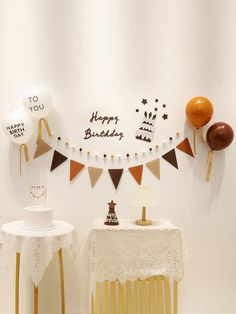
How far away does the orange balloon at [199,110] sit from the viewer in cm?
281

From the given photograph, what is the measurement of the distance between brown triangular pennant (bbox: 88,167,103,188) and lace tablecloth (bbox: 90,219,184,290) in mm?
461

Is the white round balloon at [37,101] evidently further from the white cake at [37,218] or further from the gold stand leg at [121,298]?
the gold stand leg at [121,298]

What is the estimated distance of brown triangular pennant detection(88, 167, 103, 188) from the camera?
2.95 meters

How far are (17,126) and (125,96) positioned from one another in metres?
0.81

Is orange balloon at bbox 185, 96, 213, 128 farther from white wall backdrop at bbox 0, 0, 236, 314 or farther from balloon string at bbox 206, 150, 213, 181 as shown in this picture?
balloon string at bbox 206, 150, 213, 181

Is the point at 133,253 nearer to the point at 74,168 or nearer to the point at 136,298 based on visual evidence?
the point at 136,298

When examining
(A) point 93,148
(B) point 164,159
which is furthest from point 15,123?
(B) point 164,159

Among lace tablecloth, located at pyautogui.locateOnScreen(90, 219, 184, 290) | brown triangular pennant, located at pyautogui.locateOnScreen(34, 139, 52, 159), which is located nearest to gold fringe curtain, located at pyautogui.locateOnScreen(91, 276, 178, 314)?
lace tablecloth, located at pyautogui.locateOnScreen(90, 219, 184, 290)

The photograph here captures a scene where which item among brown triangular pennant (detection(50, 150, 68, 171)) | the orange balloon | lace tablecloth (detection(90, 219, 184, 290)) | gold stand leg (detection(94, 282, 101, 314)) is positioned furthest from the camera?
brown triangular pennant (detection(50, 150, 68, 171))

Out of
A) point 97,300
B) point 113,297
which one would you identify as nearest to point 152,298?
point 113,297

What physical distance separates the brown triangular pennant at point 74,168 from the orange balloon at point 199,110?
868mm

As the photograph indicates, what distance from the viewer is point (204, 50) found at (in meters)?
3.01

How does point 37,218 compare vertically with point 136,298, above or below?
above

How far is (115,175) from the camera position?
9.69 feet
